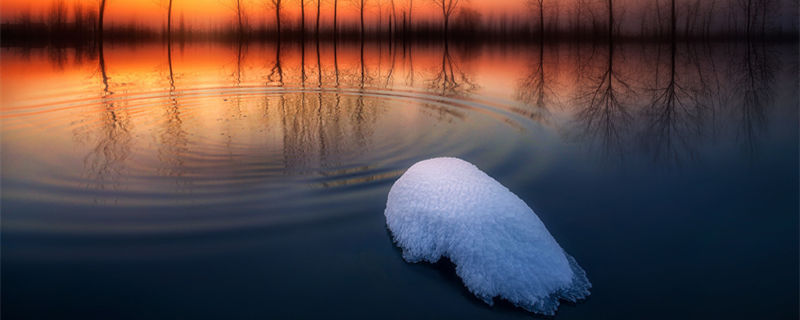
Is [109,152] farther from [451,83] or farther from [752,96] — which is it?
[752,96]

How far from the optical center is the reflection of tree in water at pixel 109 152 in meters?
4.34

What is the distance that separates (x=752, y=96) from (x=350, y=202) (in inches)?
407

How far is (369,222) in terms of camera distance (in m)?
3.43

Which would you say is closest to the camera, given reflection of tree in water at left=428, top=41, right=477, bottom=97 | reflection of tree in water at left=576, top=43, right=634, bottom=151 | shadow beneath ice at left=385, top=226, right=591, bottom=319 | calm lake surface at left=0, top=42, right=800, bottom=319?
shadow beneath ice at left=385, top=226, right=591, bottom=319

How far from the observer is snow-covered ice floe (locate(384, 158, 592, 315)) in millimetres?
2346

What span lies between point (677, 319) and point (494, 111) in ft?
20.3

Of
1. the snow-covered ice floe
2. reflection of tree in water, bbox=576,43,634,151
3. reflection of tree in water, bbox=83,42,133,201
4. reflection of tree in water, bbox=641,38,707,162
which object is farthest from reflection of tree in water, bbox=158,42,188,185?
reflection of tree in water, bbox=641,38,707,162

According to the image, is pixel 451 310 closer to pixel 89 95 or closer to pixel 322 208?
pixel 322 208

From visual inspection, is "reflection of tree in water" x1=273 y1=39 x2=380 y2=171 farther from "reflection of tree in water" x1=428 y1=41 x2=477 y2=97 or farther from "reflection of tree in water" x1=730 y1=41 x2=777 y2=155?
"reflection of tree in water" x1=730 y1=41 x2=777 y2=155

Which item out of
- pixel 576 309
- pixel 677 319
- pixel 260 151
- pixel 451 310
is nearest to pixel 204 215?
pixel 260 151

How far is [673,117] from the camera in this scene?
779 centimetres

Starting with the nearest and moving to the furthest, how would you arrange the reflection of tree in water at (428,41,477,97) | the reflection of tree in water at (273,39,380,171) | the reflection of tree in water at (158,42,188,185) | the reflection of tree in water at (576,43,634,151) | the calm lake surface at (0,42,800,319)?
the calm lake surface at (0,42,800,319)
the reflection of tree in water at (158,42,188,185)
the reflection of tree in water at (273,39,380,171)
the reflection of tree in water at (576,43,634,151)
the reflection of tree in water at (428,41,477,97)

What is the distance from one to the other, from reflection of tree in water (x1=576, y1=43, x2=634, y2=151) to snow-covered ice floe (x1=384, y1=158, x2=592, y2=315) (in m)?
3.71

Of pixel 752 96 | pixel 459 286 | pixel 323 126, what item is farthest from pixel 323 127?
pixel 752 96
